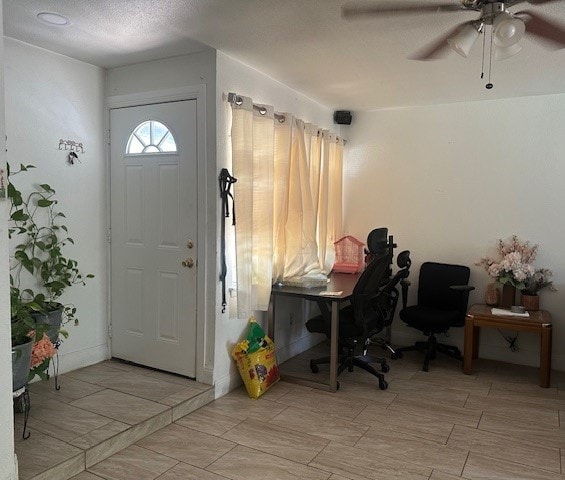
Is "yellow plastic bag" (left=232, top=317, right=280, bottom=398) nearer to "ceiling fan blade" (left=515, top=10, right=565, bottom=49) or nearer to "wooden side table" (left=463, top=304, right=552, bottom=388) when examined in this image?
"wooden side table" (left=463, top=304, right=552, bottom=388)

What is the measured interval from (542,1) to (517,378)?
2.95 meters

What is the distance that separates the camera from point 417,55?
2938 millimetres

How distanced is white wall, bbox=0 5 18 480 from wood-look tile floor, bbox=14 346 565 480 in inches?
17.9

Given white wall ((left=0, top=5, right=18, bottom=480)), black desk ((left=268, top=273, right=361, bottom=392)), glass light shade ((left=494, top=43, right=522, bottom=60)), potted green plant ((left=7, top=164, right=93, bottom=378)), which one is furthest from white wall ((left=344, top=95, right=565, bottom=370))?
white wall ((left=0, top=5, right=18, bottom=480))

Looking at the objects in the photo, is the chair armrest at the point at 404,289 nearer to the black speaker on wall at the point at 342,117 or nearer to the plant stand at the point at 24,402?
the black speaker on wall at the point at 342,117

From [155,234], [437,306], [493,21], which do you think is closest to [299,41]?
[493,21]

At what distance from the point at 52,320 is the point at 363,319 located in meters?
2.14

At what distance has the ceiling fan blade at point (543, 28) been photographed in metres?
2.23

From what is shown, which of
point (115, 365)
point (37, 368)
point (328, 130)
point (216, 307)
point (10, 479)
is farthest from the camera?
point (328, 130)

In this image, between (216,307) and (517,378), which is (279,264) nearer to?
(216,307)

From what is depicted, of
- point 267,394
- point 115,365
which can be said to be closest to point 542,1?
point 267,394

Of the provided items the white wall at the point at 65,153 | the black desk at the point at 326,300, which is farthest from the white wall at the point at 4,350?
the black desk at the point at 326,300

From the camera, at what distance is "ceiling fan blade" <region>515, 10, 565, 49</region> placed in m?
2.23

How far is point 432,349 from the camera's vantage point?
417 centimetres
